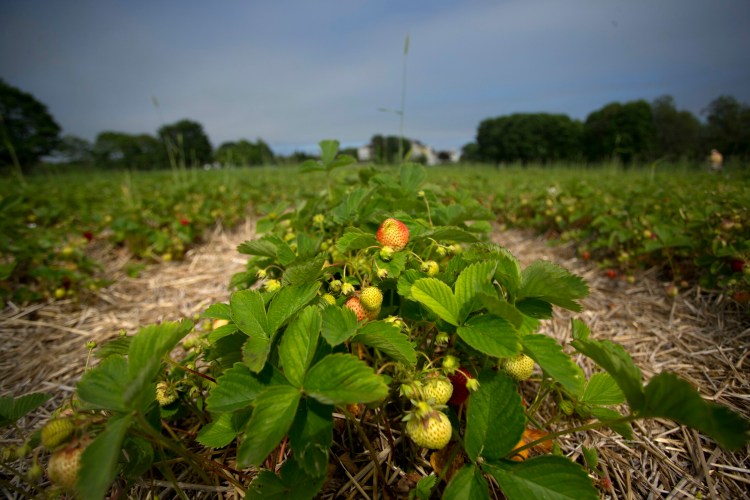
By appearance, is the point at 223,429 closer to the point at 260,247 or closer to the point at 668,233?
the point at 260,247

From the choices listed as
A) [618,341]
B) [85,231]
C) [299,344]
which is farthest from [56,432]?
[85,231]

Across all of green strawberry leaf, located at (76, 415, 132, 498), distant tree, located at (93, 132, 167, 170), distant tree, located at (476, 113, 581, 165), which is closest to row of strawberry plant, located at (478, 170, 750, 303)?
green strawberry leaf, located at (76, 415, 132, 498)

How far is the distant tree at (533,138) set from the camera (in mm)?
50188

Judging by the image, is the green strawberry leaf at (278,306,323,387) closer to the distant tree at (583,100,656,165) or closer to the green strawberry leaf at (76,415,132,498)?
the green strawberry leaf at (76,415,132,498)

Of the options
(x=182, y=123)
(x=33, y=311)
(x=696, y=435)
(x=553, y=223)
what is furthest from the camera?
(x=182, y=123)

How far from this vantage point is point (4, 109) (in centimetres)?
3228

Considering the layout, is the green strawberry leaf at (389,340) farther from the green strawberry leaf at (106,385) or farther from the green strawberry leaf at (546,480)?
the green strawberry leaf at (106,385)

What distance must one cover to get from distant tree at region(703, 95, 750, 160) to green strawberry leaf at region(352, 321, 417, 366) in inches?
915

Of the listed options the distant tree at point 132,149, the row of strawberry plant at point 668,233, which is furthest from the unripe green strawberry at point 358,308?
the distant tree at point 132,149

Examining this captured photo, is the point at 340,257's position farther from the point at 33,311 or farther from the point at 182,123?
the point at 182,123

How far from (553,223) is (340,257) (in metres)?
3.52

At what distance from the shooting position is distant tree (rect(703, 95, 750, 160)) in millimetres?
16516

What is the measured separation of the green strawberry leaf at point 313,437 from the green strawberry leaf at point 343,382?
0.05 m

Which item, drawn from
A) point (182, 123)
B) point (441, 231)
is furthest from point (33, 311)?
point (182, 123)
